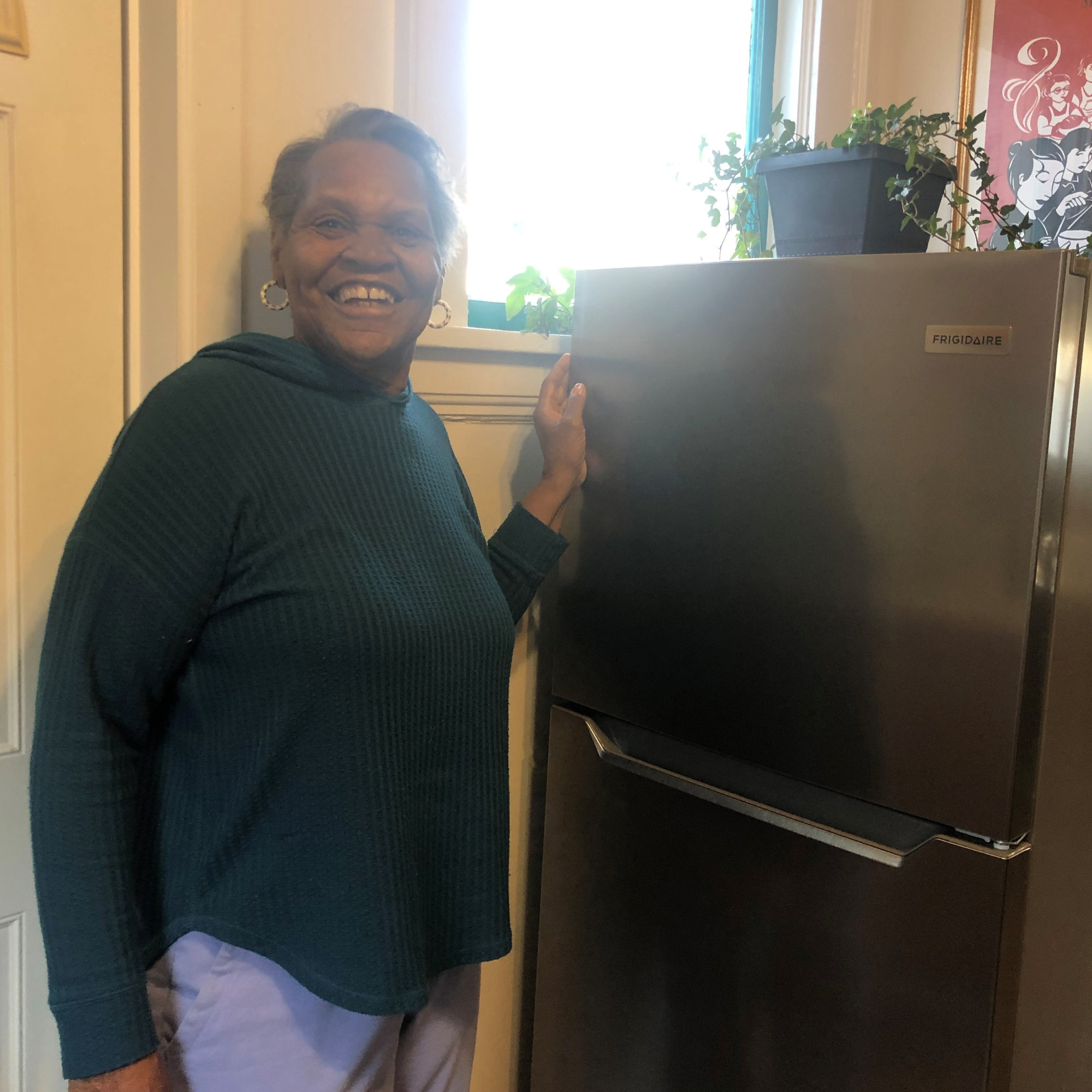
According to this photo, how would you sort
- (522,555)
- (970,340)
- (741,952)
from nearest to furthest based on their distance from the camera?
(970,340)
(741,952)
(522,555)

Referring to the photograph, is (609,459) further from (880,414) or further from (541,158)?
(541,158)

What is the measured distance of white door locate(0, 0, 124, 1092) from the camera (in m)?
1.04

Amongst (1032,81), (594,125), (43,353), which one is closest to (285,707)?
(43,353)

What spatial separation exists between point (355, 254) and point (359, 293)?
1.5 inches

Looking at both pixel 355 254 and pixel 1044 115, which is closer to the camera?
pixel 355 254

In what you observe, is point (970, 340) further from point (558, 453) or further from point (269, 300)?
point (269, 300)

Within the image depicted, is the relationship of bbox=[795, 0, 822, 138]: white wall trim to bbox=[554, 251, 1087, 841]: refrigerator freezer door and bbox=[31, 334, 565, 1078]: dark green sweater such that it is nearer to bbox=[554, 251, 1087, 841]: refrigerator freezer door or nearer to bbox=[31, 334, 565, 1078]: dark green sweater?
bbox=[554, 251, 1087, 841]: refrigerator freezer door

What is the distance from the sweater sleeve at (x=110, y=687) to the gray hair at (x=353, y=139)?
0.96 ft

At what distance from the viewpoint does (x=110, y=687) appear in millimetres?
825

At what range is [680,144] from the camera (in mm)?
1842

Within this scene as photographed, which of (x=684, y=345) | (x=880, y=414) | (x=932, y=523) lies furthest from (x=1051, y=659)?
(x=684, y=345)

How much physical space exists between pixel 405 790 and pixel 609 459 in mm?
548

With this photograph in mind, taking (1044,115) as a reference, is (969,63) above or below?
above

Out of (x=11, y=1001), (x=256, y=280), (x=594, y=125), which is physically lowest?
(x=11, y=1001)
